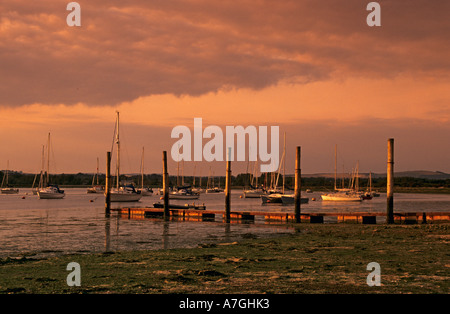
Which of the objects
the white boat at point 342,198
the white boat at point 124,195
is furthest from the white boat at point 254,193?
the white boat at point 124,195

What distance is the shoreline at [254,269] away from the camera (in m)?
12.1

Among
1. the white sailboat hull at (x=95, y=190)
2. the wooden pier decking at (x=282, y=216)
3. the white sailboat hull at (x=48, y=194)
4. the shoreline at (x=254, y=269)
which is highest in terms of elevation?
the shoreline at (x=254, y=269)

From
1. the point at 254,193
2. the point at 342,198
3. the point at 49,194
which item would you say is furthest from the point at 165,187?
the point at 254,193

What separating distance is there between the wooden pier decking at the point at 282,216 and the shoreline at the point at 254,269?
1255cm

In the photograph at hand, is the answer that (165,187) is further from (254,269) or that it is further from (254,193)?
(254,193)

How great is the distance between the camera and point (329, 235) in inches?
1038

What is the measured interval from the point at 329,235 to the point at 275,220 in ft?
45.0

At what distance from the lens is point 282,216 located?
3922cm

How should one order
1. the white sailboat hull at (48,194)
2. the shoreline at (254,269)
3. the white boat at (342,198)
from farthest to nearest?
the white sailboat hull at (48,194) → the white boat at (342,198) → the shoreline at (254,269)

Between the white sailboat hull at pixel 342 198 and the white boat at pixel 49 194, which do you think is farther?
the white boat at pixel 49 194

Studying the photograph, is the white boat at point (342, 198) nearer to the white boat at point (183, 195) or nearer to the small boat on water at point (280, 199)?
the small boat on water at point (280, 199)

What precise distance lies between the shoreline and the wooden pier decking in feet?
41.2
